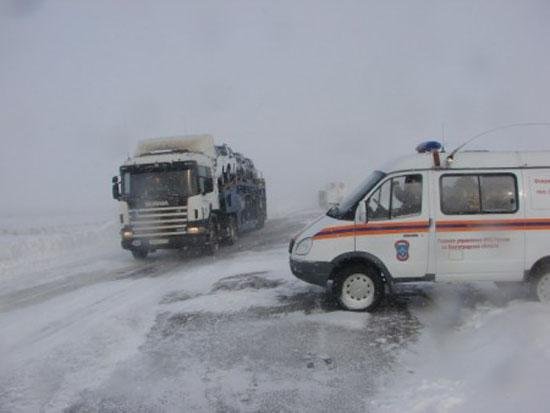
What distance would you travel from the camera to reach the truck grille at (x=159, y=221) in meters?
14.9

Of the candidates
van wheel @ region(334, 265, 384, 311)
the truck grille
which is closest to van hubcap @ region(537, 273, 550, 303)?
van wheel @ region(334, 265, 384, 311)

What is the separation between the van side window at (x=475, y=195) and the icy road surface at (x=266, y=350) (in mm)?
1485

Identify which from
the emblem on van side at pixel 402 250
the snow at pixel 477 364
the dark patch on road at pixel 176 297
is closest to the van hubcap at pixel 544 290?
the snow at pixel 477 364

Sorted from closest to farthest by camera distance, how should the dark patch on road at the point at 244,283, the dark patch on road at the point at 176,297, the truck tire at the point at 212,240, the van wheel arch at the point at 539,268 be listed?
1. the van wheel arch at the point at 539,268
2. the dark patch on road at the point at 176,297
3. the dark patch on road at the point at 244,283
4. the truck tire at the point at 212,240

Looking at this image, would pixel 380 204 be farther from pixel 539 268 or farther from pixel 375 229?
pixel 539 268

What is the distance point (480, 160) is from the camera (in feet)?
25.5

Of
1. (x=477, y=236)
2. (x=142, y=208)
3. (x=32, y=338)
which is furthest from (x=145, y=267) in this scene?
(x=477, y=236)

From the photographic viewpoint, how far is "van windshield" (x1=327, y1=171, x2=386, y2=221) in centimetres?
785

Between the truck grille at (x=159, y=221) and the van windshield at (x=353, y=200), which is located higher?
the van windshield at (x=353, y=200)

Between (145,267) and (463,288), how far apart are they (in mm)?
8308

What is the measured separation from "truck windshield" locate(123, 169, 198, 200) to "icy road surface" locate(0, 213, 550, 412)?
182 inches

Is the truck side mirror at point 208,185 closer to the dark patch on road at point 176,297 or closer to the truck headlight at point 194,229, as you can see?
the truck headlight at point 194,229

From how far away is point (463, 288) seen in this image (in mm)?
9234

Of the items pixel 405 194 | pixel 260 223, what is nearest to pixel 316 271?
pixel 405 194
